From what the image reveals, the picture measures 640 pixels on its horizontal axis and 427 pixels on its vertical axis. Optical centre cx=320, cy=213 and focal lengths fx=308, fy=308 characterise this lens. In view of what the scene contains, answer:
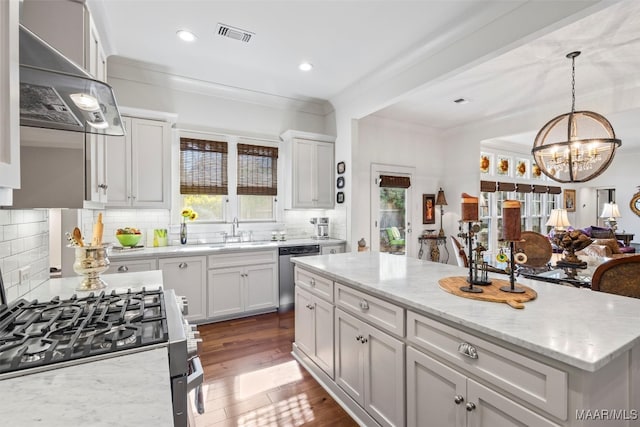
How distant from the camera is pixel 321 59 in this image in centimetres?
343

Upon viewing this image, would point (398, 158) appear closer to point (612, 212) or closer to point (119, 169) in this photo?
point (119, 169)

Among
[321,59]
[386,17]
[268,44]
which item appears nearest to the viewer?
[386,17]

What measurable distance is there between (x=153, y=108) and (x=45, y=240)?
246 cm

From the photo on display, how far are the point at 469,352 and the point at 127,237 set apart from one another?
3.50 m

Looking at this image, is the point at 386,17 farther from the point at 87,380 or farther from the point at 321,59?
the point at 87,380

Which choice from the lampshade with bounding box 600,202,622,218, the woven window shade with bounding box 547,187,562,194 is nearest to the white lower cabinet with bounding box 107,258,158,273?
the woven window shade with bounding box 547,187,562,194

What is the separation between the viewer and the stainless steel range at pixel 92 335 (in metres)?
0.89

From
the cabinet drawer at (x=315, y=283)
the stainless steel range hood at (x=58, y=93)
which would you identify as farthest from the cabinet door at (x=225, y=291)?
the stainless steel range hood at (x=58, y=93)

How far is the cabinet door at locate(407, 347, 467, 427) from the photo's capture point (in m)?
1.33

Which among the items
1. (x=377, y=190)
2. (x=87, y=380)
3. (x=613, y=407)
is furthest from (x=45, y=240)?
(x=377, y=190)

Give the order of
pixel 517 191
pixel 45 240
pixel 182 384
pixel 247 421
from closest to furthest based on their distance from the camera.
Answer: pixel 182 384, pixel 45 240, pixel 247 421, pixel 517 191

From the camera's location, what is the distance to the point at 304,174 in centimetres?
452

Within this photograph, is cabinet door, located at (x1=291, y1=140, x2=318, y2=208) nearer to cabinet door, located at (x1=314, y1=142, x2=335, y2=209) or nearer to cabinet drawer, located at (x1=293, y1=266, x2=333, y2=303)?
cabinet door, located at (x1=314, y1=142, x2=335, y2=209)

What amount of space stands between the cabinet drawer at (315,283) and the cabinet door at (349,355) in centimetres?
17
